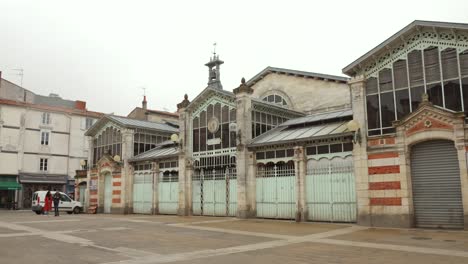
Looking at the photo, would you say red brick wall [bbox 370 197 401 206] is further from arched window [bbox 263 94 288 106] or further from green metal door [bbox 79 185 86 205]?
green metal door [bbox 79 185 86 205]

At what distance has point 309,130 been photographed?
21609 millimetres

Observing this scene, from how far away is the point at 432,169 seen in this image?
52.5 feet

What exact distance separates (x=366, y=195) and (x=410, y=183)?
6.10ft

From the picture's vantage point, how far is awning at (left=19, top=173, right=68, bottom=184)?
142 feet

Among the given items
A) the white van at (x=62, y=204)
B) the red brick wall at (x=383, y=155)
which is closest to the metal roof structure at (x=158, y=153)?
the white van at (x=62, y=204)

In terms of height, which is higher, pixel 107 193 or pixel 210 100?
pixel 210 100

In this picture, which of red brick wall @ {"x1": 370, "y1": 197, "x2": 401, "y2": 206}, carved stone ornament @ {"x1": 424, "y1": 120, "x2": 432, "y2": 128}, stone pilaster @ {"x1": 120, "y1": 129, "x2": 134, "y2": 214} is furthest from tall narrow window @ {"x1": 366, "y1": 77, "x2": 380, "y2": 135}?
stone pilaster @ {"x1": 120, "y1": 129, "x2": 134, "y2": 214}

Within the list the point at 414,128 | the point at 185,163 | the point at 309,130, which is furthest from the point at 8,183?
the point at 414,128

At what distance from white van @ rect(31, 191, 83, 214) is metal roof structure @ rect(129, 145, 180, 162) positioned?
22.3 ft

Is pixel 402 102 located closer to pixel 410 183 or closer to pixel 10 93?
pixel 410 183

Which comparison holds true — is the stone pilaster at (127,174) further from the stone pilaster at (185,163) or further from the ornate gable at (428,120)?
the ornate gable at (428,120)

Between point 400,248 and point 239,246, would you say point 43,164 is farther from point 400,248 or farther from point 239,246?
point 400,248

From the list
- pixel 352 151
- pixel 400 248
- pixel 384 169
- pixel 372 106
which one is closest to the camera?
pixel 400 248

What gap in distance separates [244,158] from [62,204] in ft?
56.8
